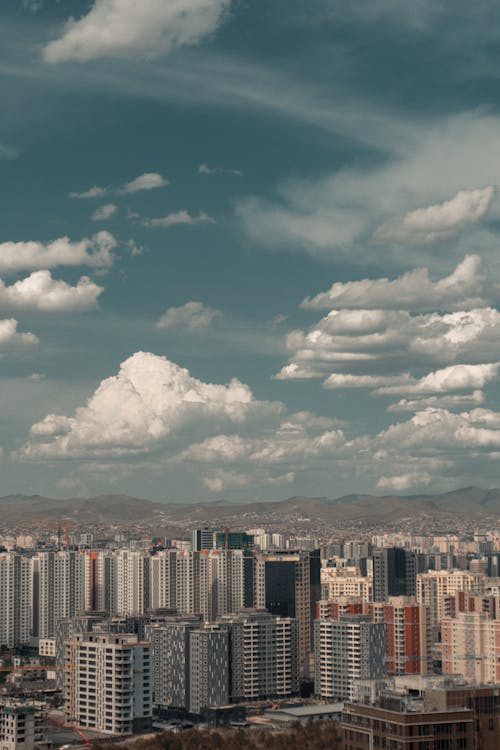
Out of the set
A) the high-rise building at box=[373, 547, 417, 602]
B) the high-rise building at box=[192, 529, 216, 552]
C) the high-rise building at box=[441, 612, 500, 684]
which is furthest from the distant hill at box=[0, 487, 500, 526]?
the high-rise building at box=[441, 612, 500, 684]

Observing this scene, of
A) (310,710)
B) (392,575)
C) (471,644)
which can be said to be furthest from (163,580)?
(310,710)

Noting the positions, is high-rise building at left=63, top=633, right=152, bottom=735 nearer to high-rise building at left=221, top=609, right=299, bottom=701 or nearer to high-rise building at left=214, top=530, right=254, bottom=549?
high-rise building at left=221, top=609, right=299, bottom=701

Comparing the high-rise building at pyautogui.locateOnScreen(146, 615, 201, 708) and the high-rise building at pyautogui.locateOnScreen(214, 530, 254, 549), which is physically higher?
the high-rise building at pyautogui.locateOnScreen(214, 530, 254, 549)

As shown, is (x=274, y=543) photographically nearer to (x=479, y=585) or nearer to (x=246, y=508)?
(x=479, y=585)

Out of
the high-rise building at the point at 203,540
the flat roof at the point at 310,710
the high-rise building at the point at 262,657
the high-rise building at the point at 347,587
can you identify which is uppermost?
the high-rise building at the point at 203,540

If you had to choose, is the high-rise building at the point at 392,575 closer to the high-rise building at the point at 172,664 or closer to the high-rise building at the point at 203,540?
the high-rise building at the point at 203,540

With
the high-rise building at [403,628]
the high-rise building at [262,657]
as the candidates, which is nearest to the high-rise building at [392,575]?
the high-rise building at [403,628]
